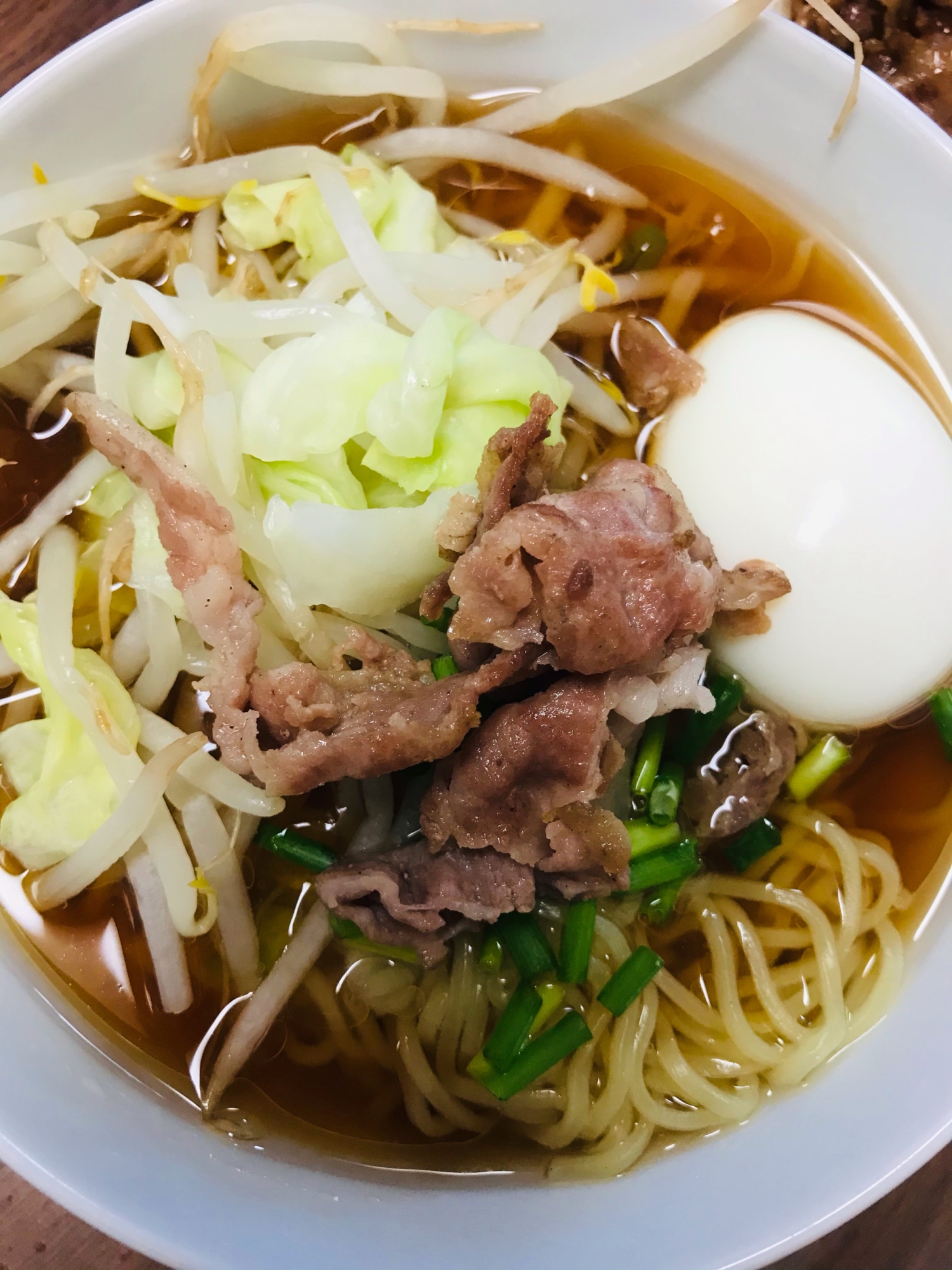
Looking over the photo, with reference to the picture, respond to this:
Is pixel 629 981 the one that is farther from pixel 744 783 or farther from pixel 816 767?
pixel 816 767

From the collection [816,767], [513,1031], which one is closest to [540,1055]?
[513,1031]

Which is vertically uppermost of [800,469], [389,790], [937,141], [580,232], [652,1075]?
[937,141]

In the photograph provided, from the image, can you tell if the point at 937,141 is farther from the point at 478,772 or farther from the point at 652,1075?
the point at 652,1075

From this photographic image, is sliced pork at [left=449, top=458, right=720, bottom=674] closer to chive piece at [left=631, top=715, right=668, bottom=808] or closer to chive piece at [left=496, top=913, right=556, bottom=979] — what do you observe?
chive piece at [left=631, top=715, right=668, bottom=808]

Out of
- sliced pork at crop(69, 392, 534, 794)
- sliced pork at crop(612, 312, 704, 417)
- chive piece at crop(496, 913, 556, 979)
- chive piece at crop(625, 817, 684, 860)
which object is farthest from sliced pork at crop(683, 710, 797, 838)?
sliced pork at crop(612, 312, 704, 417)

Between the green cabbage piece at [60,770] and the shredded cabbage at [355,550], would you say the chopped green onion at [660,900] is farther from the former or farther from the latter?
the green cabbage piece at [60,770]

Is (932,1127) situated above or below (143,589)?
below

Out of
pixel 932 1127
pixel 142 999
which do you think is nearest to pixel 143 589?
pixel 142 999
